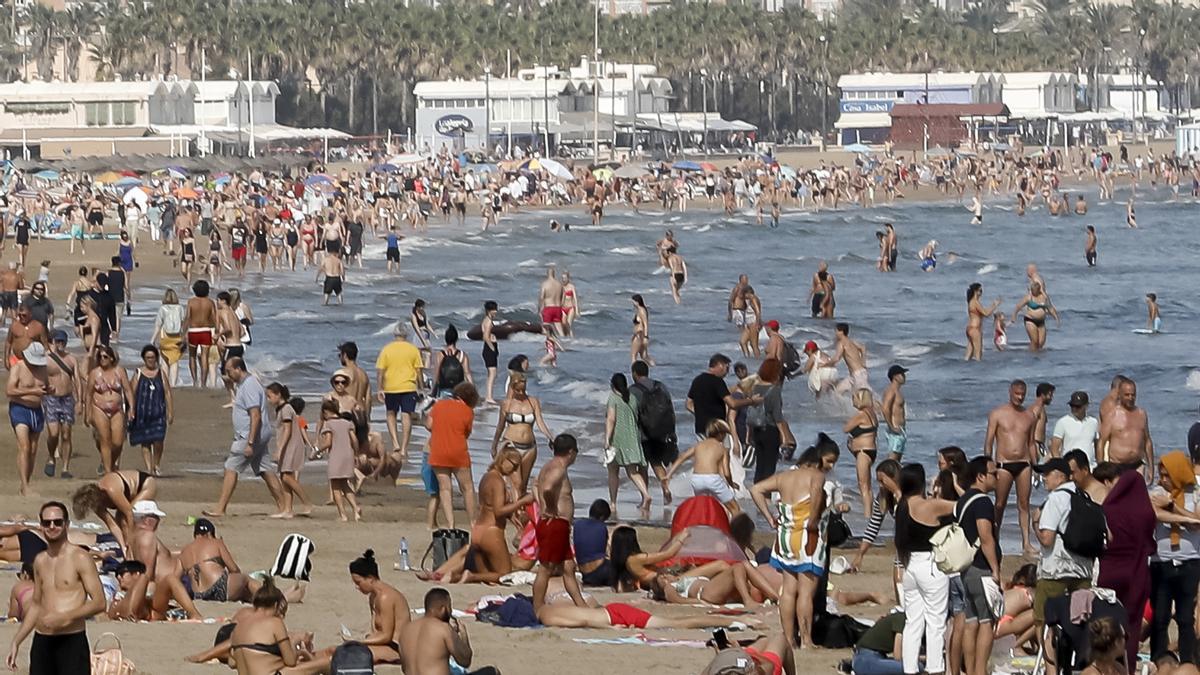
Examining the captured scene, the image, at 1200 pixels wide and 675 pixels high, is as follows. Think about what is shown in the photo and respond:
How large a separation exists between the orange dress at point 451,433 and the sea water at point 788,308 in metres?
1.97

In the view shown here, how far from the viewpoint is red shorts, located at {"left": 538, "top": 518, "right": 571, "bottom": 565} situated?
10703mm

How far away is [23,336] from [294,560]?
19.4 feet

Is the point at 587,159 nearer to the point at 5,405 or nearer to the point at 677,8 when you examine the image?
the point at 677,8

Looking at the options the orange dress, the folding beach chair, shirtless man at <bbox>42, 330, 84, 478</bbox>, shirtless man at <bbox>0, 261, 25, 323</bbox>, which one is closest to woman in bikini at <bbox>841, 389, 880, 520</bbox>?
the orange dress

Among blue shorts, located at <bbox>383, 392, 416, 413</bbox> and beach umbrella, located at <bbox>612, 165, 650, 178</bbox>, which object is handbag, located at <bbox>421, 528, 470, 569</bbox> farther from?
beach umbrella, located at <bbox>612, 165, 650, 178</bbox>

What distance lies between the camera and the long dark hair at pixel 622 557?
11.8 meters

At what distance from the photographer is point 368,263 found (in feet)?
140

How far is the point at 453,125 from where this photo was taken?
92812 mm

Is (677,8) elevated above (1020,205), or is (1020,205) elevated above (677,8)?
(677,8)

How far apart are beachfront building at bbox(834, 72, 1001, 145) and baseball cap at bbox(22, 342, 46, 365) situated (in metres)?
95.9

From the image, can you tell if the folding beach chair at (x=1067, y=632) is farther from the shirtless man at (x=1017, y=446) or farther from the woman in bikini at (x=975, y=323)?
the woman in bikini at (x=975, y=323)

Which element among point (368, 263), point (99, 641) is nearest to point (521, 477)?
point (99, 641)

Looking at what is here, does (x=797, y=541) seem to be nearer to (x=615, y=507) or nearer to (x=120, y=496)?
(x=120, y=496)

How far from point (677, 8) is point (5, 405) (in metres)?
103
